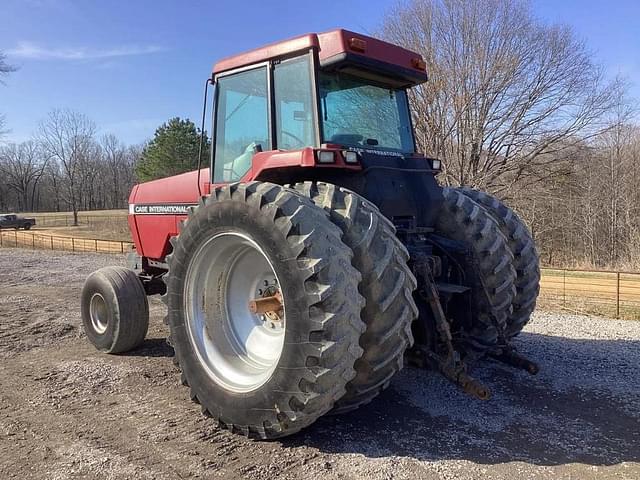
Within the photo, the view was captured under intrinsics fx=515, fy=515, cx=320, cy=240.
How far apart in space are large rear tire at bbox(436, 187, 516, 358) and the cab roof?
131 cm

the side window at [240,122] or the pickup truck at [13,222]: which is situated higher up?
the side window at [240,122]

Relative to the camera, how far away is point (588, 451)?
10.3 ft

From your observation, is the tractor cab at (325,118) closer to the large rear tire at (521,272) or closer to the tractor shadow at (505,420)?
the large rear tire at (521,272)

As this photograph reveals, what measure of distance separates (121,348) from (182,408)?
1.77m

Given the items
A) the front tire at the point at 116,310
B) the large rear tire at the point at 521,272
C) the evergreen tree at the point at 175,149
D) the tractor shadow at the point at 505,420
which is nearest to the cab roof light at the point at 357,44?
the large rear tire at the point at 521,272

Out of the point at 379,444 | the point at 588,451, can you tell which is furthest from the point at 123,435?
the point at 588,451

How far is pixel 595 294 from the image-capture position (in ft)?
29.3

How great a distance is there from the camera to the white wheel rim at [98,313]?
5566 millimetres

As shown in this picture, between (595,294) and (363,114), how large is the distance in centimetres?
681

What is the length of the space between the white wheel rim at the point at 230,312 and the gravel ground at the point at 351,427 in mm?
470

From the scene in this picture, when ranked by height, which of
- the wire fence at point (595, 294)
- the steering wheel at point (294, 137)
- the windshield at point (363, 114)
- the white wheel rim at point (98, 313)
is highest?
the windshield at point (363, 114)

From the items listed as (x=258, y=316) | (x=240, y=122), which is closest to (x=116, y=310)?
(x=258, y=316)

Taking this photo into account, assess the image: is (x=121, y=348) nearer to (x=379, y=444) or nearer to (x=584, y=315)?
(x=379, y=444)

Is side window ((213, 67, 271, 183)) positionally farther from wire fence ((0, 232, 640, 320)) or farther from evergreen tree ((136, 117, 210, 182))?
evergreen tree ((136, 117, 210, 182))
